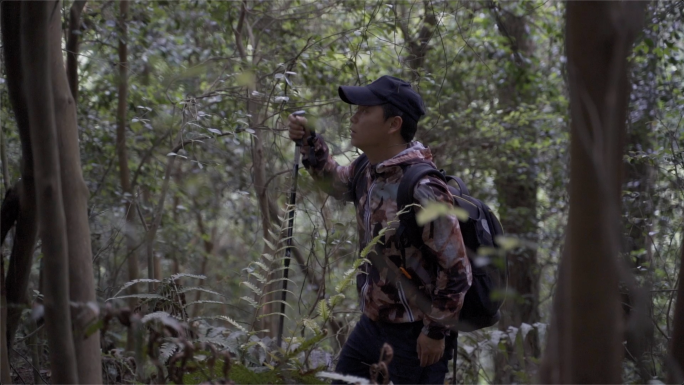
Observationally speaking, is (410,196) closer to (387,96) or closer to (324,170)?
(387,96)

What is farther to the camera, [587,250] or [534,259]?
[534,259]

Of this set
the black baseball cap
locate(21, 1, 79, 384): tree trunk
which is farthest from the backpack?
locate(21, 1, 79, 384): tree trunk

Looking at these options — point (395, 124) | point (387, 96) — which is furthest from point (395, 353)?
point (387, 96)

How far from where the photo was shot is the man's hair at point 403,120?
3512 mm

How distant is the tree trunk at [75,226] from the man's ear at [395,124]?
197 cm

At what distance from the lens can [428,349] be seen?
10.1ft

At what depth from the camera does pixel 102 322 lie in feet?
5.54

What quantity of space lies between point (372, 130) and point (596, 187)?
224 centimetres

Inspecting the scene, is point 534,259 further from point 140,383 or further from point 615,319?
point 615,319

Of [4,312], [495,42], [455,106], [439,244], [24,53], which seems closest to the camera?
[24,53]

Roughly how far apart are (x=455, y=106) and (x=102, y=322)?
6883mm

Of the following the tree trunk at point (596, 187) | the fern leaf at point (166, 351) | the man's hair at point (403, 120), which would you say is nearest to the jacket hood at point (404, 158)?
the man's hair at point (403, 120)

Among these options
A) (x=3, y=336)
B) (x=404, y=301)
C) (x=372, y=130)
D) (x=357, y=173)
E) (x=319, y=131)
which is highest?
(x=319, y=131)

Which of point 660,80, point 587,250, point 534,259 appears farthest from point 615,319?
point 534,259
